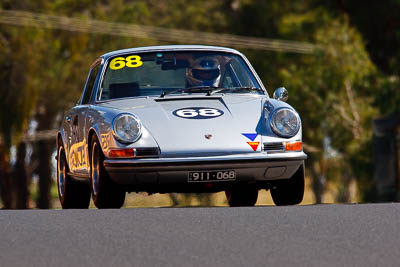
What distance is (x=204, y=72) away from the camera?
38.6 ft

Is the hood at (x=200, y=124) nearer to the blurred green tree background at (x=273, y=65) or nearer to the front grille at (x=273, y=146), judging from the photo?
the front grille at (x=273, y=146)

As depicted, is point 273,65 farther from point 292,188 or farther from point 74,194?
point 292,188

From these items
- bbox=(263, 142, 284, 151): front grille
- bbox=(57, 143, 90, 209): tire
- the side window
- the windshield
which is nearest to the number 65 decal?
bbox=(263, 142, 284, 151): front grille

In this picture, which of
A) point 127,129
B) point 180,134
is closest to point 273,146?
point 180,134

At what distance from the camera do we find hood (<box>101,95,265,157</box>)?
409 inches

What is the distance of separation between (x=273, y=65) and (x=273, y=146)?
4509 centimetres

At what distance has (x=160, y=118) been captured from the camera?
34.6 feet

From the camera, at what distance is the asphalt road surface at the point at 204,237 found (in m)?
6.79

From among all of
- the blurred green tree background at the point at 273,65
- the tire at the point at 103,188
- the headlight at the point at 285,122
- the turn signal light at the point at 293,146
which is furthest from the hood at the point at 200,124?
the blurred green tree background at the point at 273,65

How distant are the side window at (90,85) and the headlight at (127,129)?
165 centimetres

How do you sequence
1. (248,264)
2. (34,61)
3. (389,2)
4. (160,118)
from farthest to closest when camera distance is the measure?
(34,61)
(389,2)
(160,118)
(248,264)

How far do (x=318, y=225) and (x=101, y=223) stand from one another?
1536 mm

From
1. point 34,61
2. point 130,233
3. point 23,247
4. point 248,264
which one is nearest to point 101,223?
point 130,233

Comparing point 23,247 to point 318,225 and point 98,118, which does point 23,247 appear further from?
point 98,118
